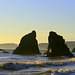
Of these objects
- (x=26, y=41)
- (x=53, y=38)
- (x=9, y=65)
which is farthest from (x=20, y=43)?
(x=9, y=65)

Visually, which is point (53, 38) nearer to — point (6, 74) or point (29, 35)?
point (29, 35)

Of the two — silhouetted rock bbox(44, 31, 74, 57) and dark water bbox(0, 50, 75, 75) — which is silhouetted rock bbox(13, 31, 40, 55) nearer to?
silhouetted rock bbox(44, 31, 74, 57)

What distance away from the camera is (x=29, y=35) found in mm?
Result: 67500

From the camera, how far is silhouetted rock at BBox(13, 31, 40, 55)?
211ft

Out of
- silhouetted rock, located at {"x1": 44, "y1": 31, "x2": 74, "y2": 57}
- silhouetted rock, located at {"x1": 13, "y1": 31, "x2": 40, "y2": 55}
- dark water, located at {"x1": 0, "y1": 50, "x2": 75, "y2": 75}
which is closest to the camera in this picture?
dark water, located at {"x1": 0, "y1": 50, "x2": 75, "y2": 75}

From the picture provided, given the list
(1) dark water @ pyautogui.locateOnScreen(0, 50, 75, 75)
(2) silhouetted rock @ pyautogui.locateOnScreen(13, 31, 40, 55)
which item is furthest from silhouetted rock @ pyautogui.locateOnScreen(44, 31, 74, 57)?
(1) dark water @ pyautogui.locateOnScreen(0, 50, 75, 75)

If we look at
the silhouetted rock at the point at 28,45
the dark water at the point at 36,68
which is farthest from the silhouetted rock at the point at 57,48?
the dark water at the point at 36,68

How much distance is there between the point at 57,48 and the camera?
143 feet

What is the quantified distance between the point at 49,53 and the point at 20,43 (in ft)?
75.3

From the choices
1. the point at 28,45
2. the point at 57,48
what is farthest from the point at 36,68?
the point at 28,45

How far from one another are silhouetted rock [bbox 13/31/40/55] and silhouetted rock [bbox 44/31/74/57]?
20.3 metres

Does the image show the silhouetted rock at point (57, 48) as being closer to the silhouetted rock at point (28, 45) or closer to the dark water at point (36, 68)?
the silhouetted rock at point (28, 45)

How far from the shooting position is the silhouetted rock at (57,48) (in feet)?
142

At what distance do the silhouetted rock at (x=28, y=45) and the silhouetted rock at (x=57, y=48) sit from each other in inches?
801
